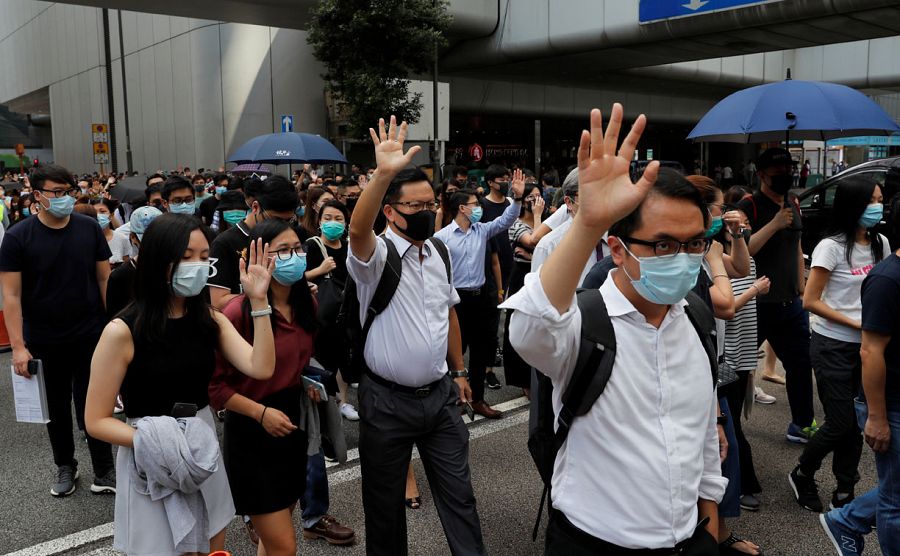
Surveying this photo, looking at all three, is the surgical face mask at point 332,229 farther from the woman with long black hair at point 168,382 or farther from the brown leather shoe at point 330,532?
the woman with long black hair at point 168,382

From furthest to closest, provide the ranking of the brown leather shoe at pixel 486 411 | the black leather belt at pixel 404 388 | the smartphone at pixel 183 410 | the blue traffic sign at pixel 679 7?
the blue traffic sign at pixel 679 7 < the brown leather shoe at pixel 486 411 < the black leather belt at pixel 404 388 < the smartphone at pixel 183 410

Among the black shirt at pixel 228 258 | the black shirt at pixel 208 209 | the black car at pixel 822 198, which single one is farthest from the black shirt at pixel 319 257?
the black car at pixel 822 198

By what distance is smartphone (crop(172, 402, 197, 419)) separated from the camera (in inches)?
108

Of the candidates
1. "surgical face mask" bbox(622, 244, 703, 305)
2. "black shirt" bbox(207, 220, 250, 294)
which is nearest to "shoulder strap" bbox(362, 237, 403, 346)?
"black shirt" bbox(207, 220, 250, 294)

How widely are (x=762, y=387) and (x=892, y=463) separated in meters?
4.09

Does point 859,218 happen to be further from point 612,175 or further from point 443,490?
point 612,175

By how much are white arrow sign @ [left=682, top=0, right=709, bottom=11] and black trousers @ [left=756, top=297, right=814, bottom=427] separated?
51.7 feet

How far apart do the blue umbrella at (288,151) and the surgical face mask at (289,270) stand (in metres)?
8.52

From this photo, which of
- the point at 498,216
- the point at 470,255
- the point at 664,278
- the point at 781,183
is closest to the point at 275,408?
the point at 664,278

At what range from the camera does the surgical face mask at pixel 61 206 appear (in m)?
4.93

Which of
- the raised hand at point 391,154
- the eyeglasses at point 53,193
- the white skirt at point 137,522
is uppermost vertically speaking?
the raised hand at point 391,154

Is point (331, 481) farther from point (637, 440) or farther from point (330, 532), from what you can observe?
point (637, 440)

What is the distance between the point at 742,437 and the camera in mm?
4500

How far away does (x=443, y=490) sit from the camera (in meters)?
3.53
